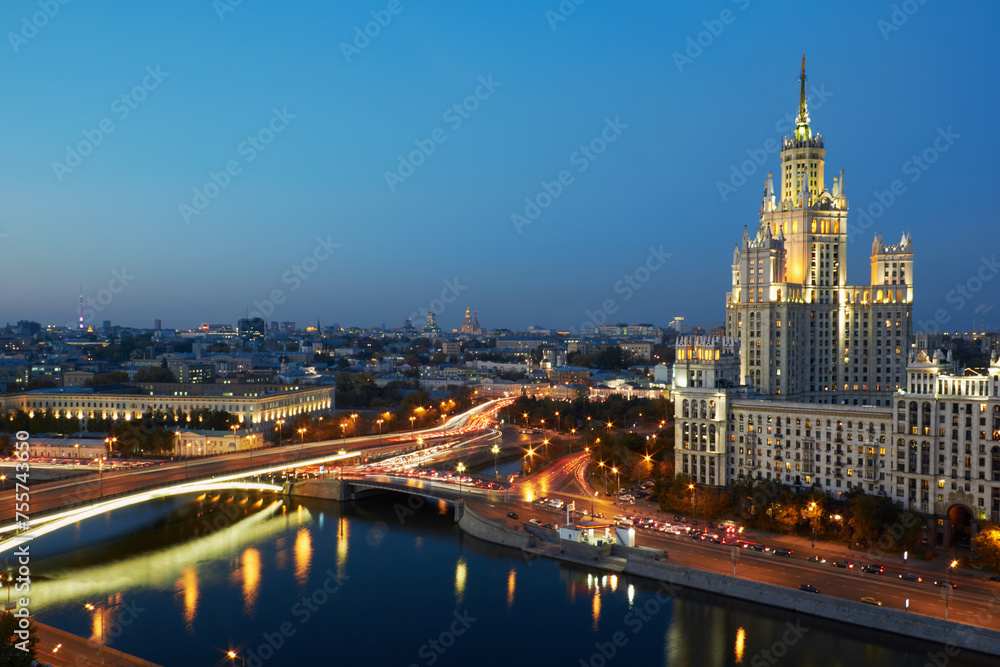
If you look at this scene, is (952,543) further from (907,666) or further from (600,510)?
(600,510)

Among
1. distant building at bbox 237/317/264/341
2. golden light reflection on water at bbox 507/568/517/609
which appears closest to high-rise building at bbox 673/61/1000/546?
golden light reflection on water at bbox 507/568/517/609

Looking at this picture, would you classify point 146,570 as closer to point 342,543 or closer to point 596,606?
point 342,543

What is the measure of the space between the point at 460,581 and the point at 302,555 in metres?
6.86

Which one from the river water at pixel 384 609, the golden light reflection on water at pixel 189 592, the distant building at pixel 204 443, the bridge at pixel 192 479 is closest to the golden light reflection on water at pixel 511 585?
the river water at pixel 384 609

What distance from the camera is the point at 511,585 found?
30.8 meters

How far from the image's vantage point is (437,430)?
63906 millimetres

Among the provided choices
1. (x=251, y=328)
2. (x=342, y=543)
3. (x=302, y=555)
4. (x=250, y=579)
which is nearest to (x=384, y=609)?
(x=250, y=579)

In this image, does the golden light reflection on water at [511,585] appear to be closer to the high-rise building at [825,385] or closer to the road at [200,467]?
the high-rise building at [825,385]

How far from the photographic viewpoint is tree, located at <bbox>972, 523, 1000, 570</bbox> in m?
28.1

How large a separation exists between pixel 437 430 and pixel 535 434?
7.27m

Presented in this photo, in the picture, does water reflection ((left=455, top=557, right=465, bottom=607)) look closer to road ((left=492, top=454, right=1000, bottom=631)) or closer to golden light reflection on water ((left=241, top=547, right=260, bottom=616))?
road ((left=492, top=454, right=1000, bottom=631))

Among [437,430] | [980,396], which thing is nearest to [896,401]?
[980,396]

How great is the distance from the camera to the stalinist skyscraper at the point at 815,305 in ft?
141

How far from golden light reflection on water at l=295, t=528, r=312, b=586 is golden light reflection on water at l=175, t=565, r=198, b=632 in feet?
11.6
